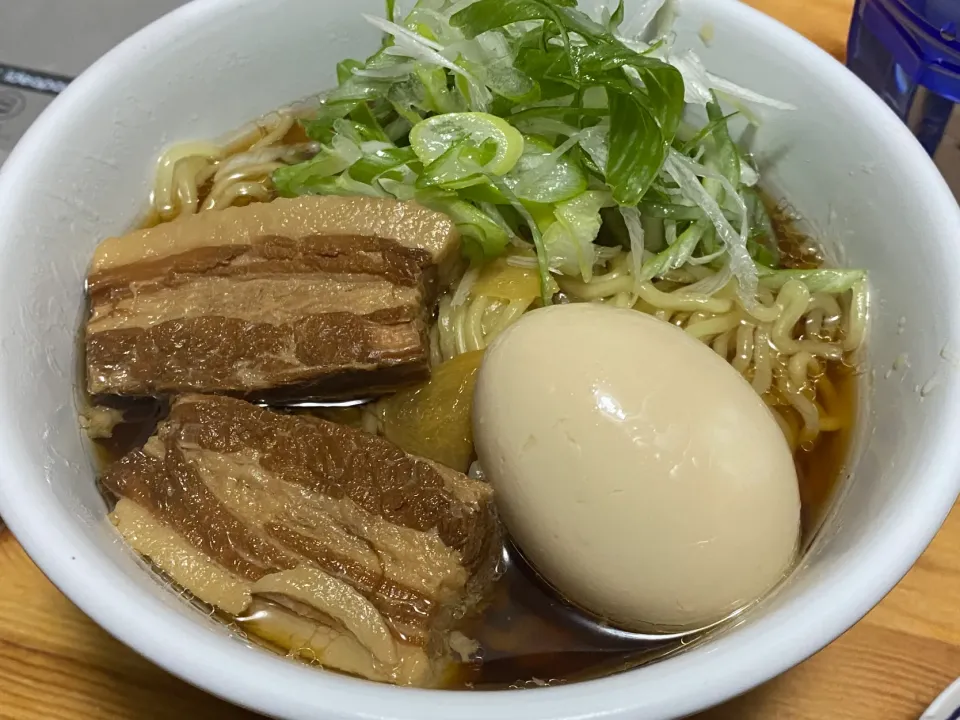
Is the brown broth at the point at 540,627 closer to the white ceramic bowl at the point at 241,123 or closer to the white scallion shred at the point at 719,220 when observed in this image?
the white ceramic bowl at the point at 241,123

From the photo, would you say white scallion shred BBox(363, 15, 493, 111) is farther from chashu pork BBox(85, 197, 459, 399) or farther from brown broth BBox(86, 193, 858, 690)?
brown broth BBox(86, 193, 858, 690)

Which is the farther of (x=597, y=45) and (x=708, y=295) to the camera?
(x=708, y=295)

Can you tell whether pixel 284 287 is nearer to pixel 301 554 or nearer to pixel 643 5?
pixel 301 554

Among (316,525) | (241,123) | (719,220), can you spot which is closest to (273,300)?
(316,525)

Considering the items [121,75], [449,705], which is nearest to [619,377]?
[449,705]

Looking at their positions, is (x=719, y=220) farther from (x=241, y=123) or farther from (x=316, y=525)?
(x=241, y=123)

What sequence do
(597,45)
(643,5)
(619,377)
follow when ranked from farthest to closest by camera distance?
(643,5) < (597,45) < (619,377)

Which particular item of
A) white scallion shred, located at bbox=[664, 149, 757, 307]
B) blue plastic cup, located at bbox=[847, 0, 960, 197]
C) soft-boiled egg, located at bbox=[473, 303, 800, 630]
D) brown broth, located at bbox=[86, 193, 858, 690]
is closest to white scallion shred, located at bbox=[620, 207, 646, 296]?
white scallion shred, located at bbox=[664, 149, 757, 307]
